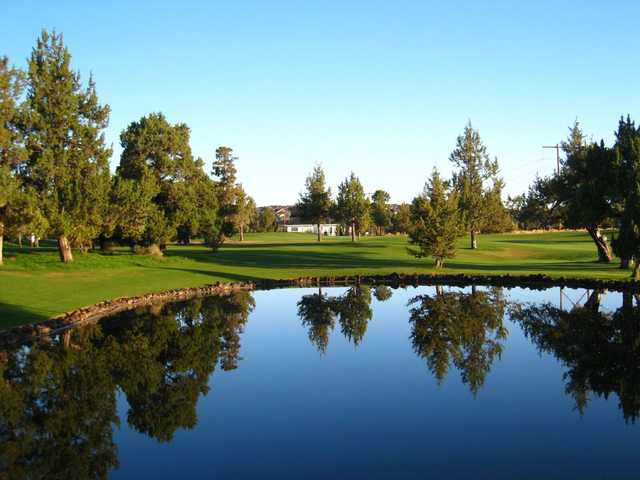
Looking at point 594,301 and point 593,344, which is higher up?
point 594,301

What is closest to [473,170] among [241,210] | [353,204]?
[353,204]

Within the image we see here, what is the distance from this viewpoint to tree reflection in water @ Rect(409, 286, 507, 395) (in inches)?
766

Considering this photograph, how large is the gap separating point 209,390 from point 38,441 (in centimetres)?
525

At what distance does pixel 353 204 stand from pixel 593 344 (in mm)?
62847

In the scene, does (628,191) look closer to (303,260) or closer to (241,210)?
(303,260)

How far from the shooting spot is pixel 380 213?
12862 cm

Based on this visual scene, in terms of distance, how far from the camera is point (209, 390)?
1723cm

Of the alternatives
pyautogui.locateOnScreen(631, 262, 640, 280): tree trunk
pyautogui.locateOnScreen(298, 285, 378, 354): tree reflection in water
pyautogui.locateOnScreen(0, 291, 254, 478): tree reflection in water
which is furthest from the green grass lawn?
pyautogui.locateOnScreen(298, 285, 378, 354): tree reflection in water

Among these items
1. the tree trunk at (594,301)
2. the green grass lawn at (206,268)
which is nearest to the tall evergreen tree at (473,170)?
the green grass lawn at (206,268)

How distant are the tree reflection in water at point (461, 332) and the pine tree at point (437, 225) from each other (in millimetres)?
12328

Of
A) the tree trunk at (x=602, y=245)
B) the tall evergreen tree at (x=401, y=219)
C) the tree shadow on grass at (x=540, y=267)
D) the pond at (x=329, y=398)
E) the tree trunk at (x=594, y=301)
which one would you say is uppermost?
the tall evergreen tree at (x=401, y=219)

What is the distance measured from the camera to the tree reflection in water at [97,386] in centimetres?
1252

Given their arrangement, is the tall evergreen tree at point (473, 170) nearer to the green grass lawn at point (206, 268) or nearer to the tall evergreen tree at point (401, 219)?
the green grass lawn at point (206, 268)

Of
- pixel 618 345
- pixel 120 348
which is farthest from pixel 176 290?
pixel 618 345
